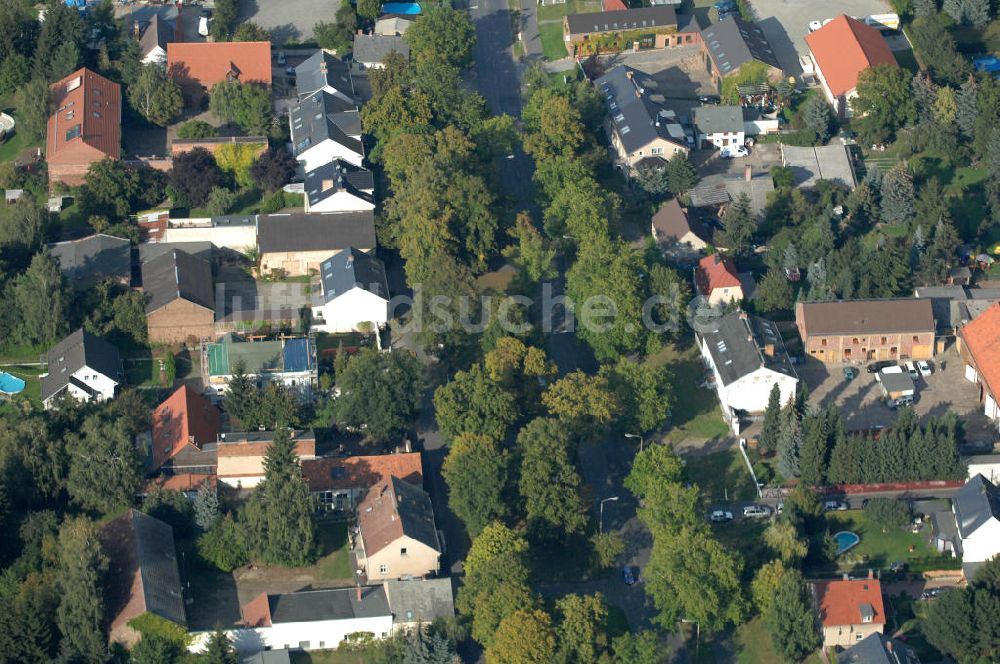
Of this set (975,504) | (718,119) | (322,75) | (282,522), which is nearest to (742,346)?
(975,504)

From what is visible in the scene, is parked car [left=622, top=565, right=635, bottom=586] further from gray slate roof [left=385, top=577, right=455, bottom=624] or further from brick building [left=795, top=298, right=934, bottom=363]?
brick building [left=795, top=298, right=934, bottom=363]

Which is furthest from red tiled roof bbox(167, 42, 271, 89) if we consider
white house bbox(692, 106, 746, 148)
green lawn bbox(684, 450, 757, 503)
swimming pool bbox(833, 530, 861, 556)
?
swimming pool bbox(833, 530, 861, 556)

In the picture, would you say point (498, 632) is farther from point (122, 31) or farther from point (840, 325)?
point (122, 31)

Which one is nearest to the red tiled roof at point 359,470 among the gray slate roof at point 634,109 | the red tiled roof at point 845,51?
the gray slate roof at point 634,109

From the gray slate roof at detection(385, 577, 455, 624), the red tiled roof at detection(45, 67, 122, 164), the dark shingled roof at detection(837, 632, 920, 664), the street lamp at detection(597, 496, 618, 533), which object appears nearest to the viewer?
the dark shingled roof at detection(837, 632, 920, 664)

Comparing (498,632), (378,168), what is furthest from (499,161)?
(498,632)

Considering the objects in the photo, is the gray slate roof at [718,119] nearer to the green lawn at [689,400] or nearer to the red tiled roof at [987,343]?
the green lawn at [689,400]
